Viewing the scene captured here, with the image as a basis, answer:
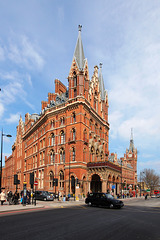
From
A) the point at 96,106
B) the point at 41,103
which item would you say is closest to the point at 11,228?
the point at 96,106

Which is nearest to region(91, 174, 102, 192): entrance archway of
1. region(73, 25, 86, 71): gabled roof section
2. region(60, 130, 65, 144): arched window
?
region(60, 130, 65, 144): arched window

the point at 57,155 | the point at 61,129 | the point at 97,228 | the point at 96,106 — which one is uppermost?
the point at 96,106

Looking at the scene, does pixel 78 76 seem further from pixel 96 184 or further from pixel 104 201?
pixel 104 201

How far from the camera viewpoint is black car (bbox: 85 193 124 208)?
2379 cm

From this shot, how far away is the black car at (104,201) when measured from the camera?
78.0 ft

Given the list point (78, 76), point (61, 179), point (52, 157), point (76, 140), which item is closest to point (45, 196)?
point (61, 179)

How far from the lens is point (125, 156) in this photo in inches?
5340

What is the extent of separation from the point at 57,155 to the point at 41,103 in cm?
2082

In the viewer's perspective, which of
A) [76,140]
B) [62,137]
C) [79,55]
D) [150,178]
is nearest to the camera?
[76,140]

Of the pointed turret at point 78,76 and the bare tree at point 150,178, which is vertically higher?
the pointed turret at point 78,76

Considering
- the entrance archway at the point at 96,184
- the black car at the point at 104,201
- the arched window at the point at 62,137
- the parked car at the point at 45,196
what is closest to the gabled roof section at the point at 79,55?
the arched window at the point at 62,137

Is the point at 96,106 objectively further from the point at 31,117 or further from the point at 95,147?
the point at 31,117

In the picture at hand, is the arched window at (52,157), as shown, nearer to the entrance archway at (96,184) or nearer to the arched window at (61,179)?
the arched window at (61,179)

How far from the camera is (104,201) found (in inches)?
971
